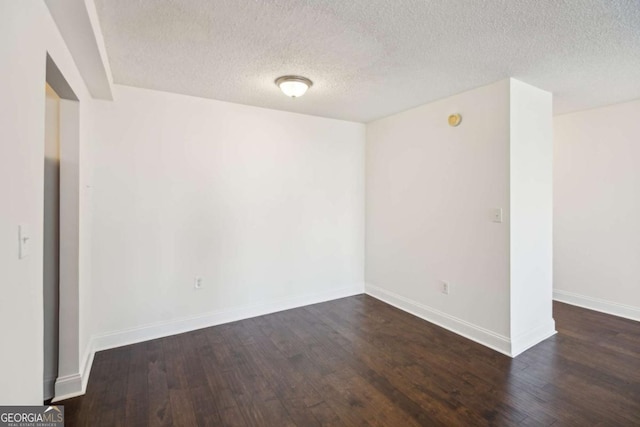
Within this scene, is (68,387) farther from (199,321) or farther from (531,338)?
(531,338)

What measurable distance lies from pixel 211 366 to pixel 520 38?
323cm

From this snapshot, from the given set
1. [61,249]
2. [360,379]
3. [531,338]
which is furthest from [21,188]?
[531,338]

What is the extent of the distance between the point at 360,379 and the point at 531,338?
1713mm

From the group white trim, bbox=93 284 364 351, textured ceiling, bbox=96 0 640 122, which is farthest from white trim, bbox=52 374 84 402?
textured ceiling, bbox=96 0 640 122

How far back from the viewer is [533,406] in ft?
6.66

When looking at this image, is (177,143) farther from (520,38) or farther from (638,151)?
(638,151)

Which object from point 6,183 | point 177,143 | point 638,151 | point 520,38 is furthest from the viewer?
point 638,151

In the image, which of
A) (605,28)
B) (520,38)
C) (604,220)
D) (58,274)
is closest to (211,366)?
(58,274)

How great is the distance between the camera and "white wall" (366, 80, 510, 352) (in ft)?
9.20

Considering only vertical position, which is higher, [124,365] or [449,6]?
[449,6]

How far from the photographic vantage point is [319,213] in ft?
13.3

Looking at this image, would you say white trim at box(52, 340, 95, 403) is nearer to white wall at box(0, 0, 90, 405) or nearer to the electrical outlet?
white wall at box(0, 0, 90, 405)

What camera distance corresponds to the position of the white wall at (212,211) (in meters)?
2.86

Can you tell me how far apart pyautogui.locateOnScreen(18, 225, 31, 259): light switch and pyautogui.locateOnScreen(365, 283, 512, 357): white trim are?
3264 millimetres
